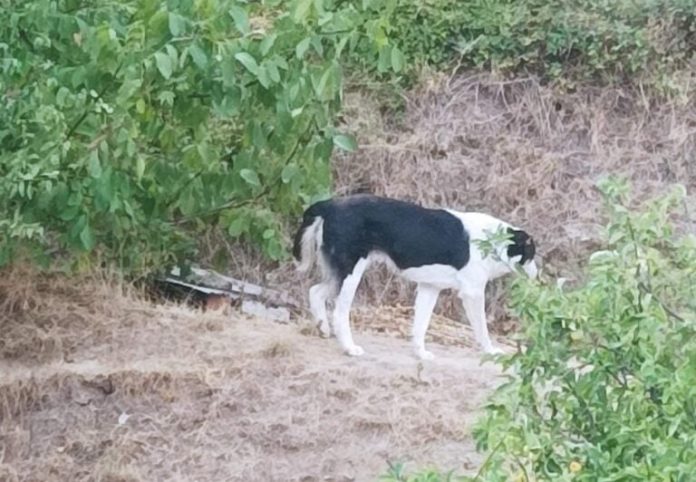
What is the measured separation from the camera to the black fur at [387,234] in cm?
710

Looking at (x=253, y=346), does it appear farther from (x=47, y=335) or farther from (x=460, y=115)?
(x=460, y=115)

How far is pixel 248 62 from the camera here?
4859 millimetres

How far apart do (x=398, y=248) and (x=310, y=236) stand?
0.49 m

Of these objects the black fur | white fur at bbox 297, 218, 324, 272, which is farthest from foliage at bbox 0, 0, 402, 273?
white fur at bbox 297, 218, 324, 272

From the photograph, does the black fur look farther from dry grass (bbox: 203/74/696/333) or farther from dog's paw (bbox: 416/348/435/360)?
dry grass (bbox: 203/74/696/333)

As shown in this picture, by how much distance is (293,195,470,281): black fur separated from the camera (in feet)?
23.3

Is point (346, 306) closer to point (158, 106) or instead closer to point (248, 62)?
point (158, 106)

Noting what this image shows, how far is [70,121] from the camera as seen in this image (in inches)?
220

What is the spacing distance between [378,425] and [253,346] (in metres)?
1.23

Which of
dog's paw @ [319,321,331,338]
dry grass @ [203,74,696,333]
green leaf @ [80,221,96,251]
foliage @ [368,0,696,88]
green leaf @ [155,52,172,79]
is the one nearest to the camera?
green leaf @ [155,52,172,79]

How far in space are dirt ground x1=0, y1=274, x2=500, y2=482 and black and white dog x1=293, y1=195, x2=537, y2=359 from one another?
347 millimetres

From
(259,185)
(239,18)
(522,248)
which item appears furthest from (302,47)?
(522,248)

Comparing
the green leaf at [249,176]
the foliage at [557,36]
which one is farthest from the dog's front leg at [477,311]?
the foliage at [557,36]

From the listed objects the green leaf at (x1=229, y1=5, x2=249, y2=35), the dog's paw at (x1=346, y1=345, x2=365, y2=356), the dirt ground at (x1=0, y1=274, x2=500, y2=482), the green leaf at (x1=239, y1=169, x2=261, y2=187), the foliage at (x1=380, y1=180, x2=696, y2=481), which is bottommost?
the dirt ground at (x1=0, y1=274, x2=500, y2=482)
